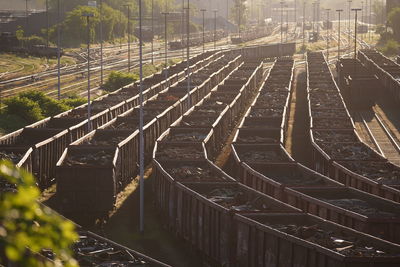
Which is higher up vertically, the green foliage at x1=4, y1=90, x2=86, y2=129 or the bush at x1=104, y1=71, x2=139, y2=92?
the bush at x1=104, y1=71, x2=139, y2=92

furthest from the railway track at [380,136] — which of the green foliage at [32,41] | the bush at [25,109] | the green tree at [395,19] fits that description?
the green tree at [395,19]

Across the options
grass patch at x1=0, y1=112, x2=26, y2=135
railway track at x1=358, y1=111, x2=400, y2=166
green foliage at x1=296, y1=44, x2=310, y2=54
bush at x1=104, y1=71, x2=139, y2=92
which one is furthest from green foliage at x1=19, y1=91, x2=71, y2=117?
green foliage at x1=296, y1=44, x2=310, y2=54

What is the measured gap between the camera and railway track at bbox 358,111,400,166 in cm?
4494

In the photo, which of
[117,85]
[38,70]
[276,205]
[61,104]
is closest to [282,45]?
[38,70]

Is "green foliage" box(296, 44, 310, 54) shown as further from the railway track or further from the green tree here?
the railway track

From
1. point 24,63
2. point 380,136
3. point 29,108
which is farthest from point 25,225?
point 24,63

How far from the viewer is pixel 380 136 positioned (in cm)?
5216

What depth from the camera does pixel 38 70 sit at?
335 ft

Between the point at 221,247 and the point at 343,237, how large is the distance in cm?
411

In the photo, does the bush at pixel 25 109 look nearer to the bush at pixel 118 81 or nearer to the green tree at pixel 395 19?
the bush at pixel 118 81

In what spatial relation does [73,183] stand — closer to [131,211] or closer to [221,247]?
[131,211]

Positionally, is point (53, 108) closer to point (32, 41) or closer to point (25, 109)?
point (25, 109)

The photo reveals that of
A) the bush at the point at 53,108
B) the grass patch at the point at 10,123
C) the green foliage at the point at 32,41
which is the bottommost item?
the grass patch at the point at 10,123

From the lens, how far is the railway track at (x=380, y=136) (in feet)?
147
